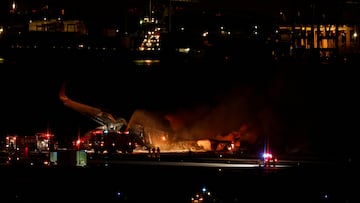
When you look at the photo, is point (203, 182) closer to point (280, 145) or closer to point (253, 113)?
point (280, 145)

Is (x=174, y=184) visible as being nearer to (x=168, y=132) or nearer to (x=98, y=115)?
(x=168, y=132)

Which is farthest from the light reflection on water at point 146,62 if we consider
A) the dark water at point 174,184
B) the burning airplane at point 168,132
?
the dark water at point 174,184

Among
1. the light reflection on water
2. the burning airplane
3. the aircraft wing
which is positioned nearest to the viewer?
the burning airplane

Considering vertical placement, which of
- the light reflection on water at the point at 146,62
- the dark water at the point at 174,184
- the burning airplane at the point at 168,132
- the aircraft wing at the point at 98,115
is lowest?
the burning airplane at the point at 168,132

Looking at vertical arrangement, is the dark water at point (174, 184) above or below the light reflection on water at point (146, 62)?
below

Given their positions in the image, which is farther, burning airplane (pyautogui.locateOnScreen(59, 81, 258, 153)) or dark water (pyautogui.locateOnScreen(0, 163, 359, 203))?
burning airplane (pyautogui.locateOnScreen(59, 81, 258, 153))

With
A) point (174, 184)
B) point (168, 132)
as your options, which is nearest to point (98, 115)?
point (168, 132)

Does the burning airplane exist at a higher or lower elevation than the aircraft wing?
lower

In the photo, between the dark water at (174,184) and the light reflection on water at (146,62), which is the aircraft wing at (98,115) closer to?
the dark water at (174,184)

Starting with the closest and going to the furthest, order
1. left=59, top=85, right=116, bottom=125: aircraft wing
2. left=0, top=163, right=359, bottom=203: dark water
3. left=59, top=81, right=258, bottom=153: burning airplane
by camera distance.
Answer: left=0, top=163, right=359, bottom=203: dark water < left=59, top=81, right=258, bottom=153: burning airplane < left=59, top=85, right=116, bottom=125: aircraft wing

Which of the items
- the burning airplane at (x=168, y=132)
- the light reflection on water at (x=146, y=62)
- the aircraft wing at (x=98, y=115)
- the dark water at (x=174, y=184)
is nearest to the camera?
the dark water at (x=174, y=184)

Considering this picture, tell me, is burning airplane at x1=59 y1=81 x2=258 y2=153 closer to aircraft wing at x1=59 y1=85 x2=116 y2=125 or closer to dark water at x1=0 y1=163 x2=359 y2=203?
aircraft wing at x1=59 y1=85 x2=116 y2=125

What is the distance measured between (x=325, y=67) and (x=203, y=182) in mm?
26807

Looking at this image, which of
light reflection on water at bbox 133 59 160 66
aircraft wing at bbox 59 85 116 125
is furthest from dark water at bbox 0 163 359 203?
light reflection on water at bbox 133 59 160 66
